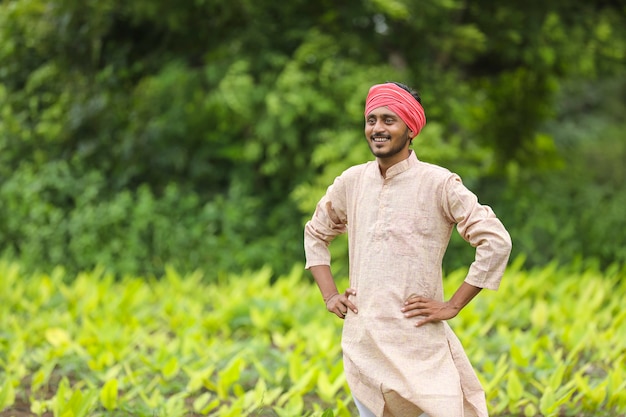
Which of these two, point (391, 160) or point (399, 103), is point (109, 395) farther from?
point (399, 103)

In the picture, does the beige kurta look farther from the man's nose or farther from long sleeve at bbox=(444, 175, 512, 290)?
the man's nose

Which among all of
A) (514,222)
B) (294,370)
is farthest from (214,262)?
(294,370)

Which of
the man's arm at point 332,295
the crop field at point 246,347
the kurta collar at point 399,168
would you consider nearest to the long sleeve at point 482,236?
the kurta collar at point 399,168

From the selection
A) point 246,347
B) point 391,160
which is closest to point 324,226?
point 391,160

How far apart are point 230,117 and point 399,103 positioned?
499 cm

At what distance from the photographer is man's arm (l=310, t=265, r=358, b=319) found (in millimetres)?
2711

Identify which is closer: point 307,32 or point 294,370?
point 294,370

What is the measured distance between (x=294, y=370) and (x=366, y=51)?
3904 millimetres

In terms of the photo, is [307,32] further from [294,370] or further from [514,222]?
[294,370]

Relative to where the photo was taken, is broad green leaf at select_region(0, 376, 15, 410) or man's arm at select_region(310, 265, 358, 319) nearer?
man's arm at select_region(310, 265, 358, 319)

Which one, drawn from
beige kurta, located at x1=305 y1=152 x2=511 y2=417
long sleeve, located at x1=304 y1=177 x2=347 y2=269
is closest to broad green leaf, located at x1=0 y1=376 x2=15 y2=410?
long sleeve, located at x1=304 y1=177 x2=347 y2=269

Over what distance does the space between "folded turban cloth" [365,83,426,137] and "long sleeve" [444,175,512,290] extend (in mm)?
243

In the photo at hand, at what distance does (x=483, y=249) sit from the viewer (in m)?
2.49

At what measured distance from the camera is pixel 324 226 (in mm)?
2875
